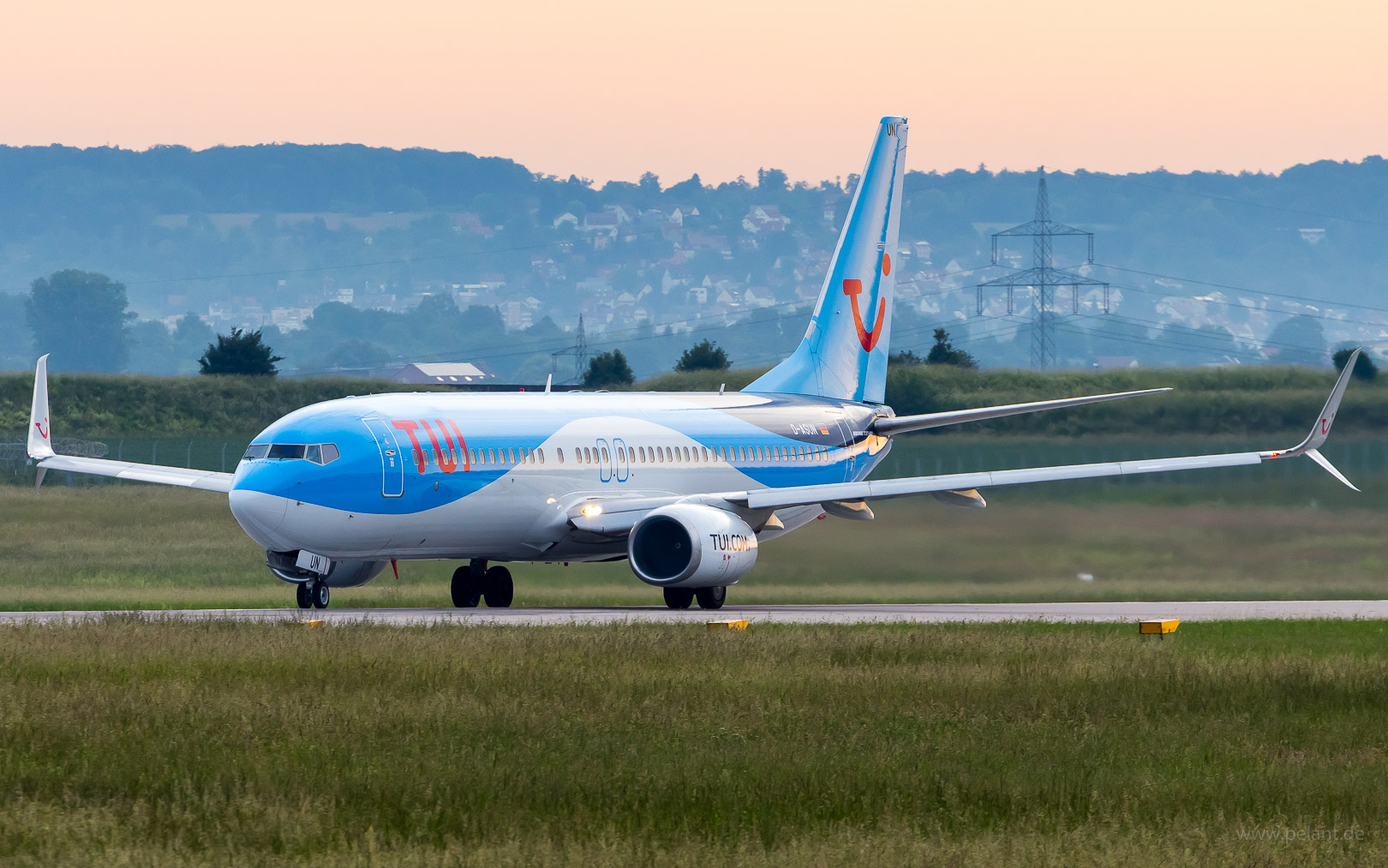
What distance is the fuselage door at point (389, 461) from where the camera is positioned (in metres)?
33.2

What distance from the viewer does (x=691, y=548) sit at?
119 ft

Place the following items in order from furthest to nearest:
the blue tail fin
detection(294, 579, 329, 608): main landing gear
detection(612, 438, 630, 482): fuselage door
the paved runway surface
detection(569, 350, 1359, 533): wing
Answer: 1. the blue tail fin
2. detection(612, 438, 630, 482): fuselage door
3. detection(569, 350, 1359, 533): wing
4. detection(294, 579, 329, 608): main landing gear
5. the paved runway surface

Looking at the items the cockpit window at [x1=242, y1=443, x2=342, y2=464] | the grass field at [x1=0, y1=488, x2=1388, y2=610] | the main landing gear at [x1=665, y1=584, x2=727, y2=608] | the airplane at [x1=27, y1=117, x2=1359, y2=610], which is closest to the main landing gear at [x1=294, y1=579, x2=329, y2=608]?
the airplane at [x1=27, y1=117, x2=1359, y2=610]

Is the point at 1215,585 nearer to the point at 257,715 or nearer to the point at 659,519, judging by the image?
the point at 659,519

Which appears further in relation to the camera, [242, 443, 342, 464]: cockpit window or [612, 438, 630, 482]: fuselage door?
[612, 438, 630, 482]: fuselage door

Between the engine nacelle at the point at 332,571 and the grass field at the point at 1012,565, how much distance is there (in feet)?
11.1

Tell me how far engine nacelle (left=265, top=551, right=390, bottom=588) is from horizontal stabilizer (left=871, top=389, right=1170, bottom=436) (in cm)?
1214

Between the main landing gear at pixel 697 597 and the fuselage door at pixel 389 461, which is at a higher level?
the fuselage door at pixel 389 461

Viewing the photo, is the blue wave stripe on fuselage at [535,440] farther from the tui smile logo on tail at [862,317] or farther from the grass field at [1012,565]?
the grass field at [1012,565]

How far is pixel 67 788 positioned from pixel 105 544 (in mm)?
38707

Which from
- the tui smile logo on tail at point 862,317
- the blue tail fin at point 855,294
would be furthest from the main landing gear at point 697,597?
the tui smile logo on tail at point 862,317

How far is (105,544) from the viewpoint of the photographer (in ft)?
174

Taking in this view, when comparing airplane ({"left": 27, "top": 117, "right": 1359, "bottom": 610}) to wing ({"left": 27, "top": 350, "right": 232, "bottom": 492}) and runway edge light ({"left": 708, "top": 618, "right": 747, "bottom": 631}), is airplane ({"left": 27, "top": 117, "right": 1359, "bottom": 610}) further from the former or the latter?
runway edge light ({"left": 708, "top": 618, "right": 747, "bottom": 631})

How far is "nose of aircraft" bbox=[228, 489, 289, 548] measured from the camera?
3222 cm
